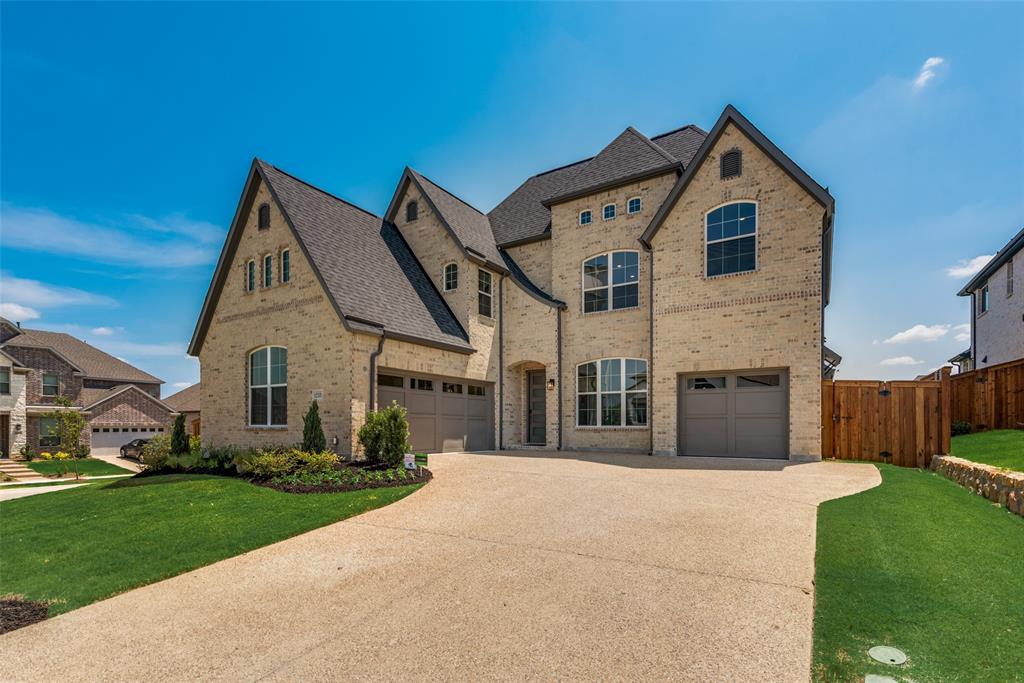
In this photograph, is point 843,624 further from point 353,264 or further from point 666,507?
point 353,264

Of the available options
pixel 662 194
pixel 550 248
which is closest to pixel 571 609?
pixel 662 194

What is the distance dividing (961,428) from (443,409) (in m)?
16.7

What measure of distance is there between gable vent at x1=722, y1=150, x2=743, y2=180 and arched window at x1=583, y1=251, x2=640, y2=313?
3.40 metres

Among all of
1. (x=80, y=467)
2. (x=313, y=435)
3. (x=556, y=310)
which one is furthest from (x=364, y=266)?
(x=80, y=467)

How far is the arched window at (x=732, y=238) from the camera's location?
14.6m

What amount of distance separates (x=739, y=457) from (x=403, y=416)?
28.7 feet

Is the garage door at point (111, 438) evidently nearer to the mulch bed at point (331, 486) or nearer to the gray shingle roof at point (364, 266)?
the gray shingle roof at point (364, 266)

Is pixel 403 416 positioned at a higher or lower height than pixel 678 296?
lower

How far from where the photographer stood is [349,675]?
3898 mm

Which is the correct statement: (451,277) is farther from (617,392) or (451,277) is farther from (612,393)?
(617,392)

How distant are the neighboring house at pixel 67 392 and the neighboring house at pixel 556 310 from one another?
1812 cm

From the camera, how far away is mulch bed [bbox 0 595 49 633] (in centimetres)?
517

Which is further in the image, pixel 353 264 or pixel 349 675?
pixel 353 264

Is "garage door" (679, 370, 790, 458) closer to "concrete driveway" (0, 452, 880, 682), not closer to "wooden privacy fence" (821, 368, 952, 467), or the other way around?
"wooden privacy fence" (821, 368, 952, 467)
